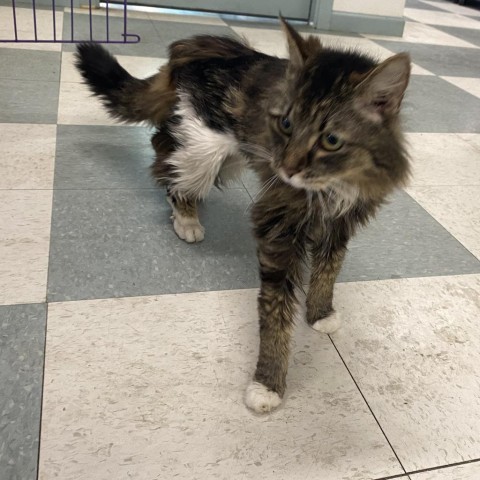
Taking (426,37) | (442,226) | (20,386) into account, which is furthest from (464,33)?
(20,386)

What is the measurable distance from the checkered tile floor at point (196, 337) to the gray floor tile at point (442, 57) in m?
1.58

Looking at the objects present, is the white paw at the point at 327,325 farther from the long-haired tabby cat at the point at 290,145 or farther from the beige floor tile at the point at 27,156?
the beige floor tile at the point at 27,156

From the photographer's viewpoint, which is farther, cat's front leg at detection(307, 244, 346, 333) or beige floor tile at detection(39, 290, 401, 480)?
cat's front leg at detection(307, 244, 346, 333)

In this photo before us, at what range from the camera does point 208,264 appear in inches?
54.4

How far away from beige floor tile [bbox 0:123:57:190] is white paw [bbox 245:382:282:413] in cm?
100

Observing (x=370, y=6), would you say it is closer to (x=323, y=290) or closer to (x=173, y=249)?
(x=173, y=249)

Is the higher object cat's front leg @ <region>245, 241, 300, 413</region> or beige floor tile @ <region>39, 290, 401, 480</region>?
cat's front leg @ <region>245, 241, 300, 413</region>

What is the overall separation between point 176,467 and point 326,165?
607 millimetres

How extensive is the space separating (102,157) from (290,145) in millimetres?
1092

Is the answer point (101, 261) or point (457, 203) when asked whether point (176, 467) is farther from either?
point (457, 203)

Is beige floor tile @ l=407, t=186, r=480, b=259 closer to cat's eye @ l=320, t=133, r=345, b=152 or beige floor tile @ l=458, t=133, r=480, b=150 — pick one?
beige floor tile @ l=458, t=133, r=480, b=150

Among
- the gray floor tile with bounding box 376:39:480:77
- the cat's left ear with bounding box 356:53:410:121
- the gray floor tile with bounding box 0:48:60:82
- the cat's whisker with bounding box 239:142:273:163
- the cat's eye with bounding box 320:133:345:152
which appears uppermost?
the cat's left ear with bounding box 356:53:410:121

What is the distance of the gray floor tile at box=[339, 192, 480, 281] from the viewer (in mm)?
1432

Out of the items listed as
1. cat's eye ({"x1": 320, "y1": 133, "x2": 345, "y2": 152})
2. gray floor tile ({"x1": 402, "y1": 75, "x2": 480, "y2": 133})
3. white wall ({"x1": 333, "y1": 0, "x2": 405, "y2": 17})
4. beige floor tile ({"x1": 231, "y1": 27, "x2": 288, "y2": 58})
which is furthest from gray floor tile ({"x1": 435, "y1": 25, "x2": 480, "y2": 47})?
cat's eye ({"x1": 320, "y1": 133, "x2": 345, "y2": 152})
